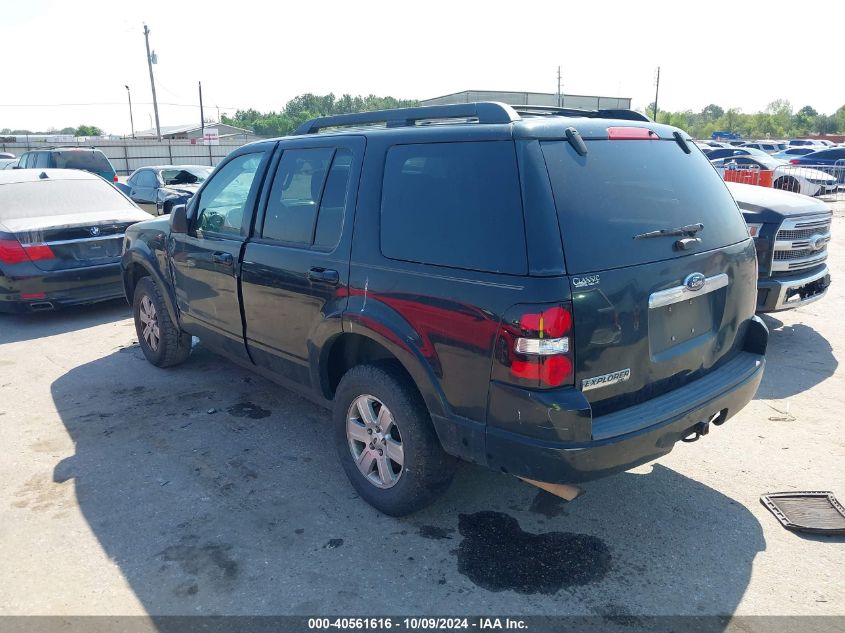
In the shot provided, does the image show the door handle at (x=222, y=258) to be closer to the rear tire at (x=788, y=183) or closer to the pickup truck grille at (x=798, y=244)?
the pickup truck grille at (x=798, y=244)

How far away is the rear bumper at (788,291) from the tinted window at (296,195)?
13.6 ft

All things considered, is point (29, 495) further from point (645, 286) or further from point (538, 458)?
point (645, 286)

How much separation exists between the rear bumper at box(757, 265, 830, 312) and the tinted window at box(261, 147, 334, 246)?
4.15 meters

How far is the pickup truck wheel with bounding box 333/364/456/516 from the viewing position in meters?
3.21

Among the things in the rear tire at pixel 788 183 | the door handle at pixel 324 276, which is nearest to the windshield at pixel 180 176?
the door handle at pixel 324 276

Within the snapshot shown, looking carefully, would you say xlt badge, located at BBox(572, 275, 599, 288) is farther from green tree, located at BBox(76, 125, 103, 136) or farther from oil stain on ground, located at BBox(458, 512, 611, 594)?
green tree, located at BBox(76, 125, 103, 136)

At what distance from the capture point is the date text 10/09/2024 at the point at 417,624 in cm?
269

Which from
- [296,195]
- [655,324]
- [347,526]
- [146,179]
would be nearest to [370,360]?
[347,526]

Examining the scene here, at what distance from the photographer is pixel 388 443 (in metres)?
3.41

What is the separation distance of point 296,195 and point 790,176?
18472 millimetres

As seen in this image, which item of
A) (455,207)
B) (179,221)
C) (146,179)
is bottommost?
(179,221)

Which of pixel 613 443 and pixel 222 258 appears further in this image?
pixel 222 258

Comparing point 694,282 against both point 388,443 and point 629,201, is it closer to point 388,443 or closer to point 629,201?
point 629,201

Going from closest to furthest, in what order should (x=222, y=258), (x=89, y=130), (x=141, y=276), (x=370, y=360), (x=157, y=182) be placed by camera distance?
(x=370, y=360) → (x=222, y=258) → (x=141, y=276) → (x=157, y=182) → (x=89, y=130)
